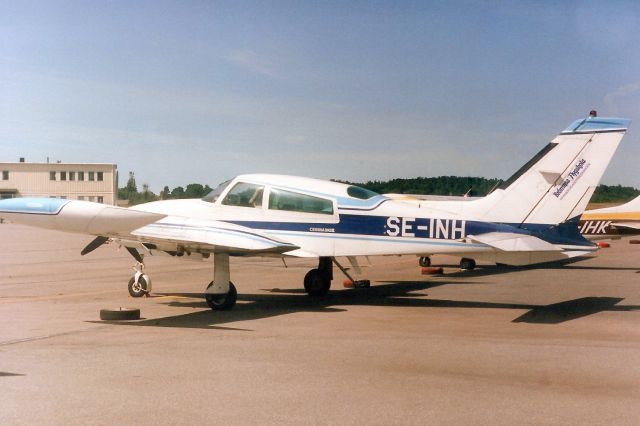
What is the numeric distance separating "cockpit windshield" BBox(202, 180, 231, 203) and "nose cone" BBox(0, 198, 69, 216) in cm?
394

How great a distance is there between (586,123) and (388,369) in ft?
25.7

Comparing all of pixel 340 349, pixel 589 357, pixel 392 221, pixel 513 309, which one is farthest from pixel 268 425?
pixel 513 309

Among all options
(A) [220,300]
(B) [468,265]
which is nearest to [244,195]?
(A) [220,300]

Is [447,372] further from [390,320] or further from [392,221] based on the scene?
[392,221]

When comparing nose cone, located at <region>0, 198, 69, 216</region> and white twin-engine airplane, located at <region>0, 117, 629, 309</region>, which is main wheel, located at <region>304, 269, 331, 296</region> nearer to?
white twin-engine airplane, located at <region>0, 117, 629, 309</region>

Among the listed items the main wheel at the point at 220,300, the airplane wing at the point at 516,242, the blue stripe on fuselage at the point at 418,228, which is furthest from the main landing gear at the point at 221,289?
the airplane wing at the point at 516,242

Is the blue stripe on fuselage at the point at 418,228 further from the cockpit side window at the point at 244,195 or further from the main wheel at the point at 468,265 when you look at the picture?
the main wheel at the point at 468,265

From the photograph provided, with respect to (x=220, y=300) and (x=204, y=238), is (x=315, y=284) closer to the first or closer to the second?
(x=220, y=300)

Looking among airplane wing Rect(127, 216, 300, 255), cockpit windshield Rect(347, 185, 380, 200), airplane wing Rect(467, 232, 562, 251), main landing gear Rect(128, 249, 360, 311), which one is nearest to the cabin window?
cockpit windshield Rect(347, 185, 380, 200)

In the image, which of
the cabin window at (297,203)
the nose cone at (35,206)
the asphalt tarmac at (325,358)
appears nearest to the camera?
the asphalt tarmac at (325,358)

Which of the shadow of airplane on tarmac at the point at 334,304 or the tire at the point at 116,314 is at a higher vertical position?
the tire at the point at 116,314

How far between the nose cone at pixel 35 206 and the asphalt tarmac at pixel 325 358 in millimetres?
1864

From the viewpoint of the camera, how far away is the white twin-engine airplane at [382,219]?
40.7 ft

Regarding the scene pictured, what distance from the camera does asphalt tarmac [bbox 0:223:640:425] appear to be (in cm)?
597
